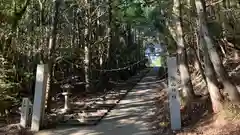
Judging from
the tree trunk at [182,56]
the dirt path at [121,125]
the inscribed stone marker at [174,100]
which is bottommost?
the dirt path at [121,125]

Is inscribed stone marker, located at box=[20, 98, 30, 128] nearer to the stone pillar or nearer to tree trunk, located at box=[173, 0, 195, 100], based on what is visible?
the stone pillar

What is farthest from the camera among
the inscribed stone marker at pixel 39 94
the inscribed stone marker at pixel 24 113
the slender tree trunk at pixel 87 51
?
the slender tree trunk at pixel 87 51

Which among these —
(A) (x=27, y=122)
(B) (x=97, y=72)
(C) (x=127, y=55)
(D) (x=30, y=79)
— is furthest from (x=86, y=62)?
(C) (x=127, y=55)

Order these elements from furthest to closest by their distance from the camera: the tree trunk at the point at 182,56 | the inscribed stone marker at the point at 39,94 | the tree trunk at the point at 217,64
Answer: the tree trunk at the point at 182,56 → the inscribed stone marker at the point at 39,94 → the tree trunk at the point at 217,64

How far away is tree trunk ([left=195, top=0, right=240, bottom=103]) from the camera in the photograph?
28.3ft

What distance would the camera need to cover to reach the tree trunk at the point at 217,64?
Answer: 862 centimetres

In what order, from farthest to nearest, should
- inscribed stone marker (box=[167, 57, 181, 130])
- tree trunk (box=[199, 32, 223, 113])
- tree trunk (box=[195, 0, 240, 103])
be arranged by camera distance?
inscribed stone marker (box=[167, 57, 181, 130]) → tree trunk (box=[199, 32, 223, 113]) → tree trunk (box=[195, 0, 240, 103])

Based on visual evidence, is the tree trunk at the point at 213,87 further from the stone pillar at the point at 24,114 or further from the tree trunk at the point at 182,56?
the stone pillar at the point at 24,114

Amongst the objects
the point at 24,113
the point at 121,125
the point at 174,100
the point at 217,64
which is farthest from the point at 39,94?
the point at 217,64

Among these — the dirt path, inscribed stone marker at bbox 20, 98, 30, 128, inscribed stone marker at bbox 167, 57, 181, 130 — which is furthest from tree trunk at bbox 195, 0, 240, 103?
inscribed stone marker at bbox 20, 98, 30, 128

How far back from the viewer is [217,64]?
895 cm

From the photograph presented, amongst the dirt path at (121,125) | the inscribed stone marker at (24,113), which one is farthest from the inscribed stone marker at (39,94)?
the dirt path at (121,125)

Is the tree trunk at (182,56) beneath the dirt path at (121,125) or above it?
above

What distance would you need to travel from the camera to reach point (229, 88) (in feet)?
28.3
